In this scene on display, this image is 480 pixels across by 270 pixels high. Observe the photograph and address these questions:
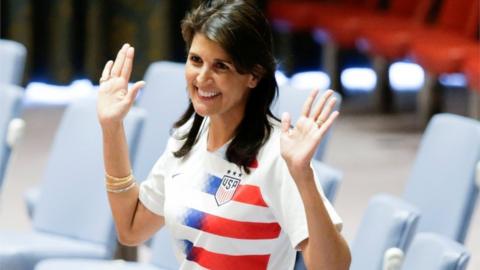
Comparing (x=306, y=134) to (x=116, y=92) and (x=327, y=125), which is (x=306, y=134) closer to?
(x=327, y=125)

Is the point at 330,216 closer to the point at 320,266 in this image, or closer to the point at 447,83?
the point at 320,266

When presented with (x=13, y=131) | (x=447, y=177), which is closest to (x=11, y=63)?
(x=13, y=131)

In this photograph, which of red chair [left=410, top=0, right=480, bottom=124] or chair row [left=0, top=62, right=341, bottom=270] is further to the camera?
red chair [left=410, top=0, right=480, bottom=124]

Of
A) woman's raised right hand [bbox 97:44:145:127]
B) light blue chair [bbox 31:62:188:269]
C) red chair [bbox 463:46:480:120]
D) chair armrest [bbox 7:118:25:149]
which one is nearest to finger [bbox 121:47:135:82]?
woman's raised right hand [bbox 97:44:145:127]

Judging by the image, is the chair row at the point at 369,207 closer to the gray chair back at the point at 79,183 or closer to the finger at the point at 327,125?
the gray chair back at the point at 79,183

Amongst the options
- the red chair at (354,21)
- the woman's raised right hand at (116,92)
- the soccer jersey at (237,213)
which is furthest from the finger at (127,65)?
the red chair at (354,21)

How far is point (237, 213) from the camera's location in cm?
236

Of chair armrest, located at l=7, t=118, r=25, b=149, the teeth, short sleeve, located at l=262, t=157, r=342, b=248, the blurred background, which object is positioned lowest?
the blurred background

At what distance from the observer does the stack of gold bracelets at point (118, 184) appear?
104 inches

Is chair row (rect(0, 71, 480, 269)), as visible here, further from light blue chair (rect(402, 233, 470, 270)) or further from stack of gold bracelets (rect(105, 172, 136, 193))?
stack of gold bracelets (rect(105, 172, 136, 193))

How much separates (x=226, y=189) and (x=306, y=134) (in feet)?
0.79

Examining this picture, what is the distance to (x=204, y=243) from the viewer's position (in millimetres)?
2418

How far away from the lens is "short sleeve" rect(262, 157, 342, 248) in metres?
2.26

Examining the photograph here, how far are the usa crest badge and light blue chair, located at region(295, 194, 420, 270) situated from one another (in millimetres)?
426
